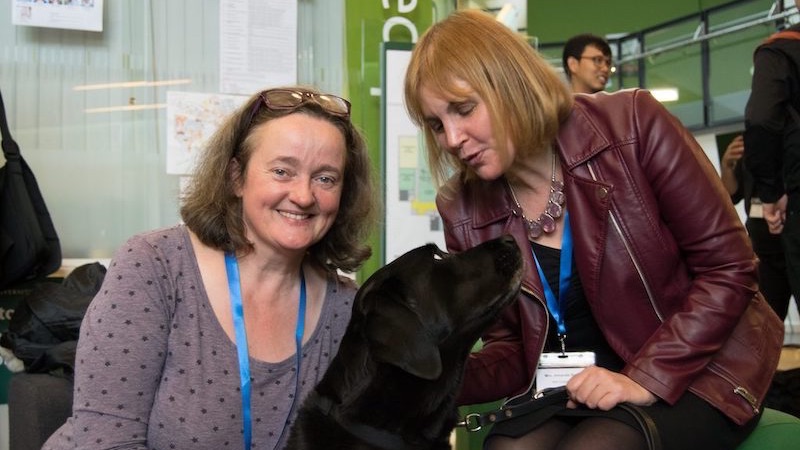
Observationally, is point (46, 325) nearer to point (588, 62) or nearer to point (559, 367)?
point (559, 367)

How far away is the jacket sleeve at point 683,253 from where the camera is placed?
1538 mm

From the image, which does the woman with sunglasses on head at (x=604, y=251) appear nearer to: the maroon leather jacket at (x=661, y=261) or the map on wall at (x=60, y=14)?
the maroon leather jacket at (x=661, y=261)

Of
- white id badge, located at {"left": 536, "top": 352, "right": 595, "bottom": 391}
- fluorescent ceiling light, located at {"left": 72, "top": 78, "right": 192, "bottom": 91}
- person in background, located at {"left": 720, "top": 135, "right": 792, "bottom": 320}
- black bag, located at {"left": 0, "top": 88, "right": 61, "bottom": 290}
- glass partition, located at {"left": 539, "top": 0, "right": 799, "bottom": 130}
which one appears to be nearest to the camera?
white id badge, located at {"left": 536, "top": 352, "right": 595, "bottom": 391}

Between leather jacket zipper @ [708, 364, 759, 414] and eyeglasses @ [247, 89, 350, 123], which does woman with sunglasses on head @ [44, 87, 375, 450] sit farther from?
leather jacket zipper @ [708, 364, 759, 414]

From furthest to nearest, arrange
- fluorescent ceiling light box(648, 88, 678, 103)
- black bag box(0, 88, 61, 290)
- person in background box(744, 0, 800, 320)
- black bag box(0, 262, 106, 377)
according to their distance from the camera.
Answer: fluorescent ceiling light box(648, 88, 678, 103)
person in background box(744, 0, 800, 320)
black bag box(0, 88, 61, 290)
black bag box(0, 262, 106, 377)

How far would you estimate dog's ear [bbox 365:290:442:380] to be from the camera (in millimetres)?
1368

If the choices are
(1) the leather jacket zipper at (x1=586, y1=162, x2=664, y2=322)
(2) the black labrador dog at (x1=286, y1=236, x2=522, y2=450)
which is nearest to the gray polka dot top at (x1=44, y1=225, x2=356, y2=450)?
(2) the black labrador dog at (x1=286, y1=236, x2=522, y2=450)

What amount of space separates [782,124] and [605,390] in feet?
6.30

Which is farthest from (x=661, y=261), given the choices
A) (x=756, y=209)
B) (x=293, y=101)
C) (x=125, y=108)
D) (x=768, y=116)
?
(x=125, y=108)

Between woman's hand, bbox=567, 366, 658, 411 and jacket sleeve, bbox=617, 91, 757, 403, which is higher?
jacket sleeve, bbox=617, 91, 757, 403

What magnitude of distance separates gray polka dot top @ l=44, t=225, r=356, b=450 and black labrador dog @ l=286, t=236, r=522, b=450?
5.5 inches

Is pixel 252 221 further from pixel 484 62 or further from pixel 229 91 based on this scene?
pixel 229 91

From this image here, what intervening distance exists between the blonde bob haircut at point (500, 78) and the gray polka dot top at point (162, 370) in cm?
63

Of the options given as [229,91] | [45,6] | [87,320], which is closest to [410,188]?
[229,91]
